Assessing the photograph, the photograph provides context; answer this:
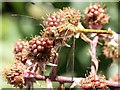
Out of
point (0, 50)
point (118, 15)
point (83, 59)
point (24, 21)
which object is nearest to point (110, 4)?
point (118, 15)

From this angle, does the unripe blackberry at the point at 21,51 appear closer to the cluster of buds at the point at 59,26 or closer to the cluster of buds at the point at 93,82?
the cluster of buds at the point at 59,26

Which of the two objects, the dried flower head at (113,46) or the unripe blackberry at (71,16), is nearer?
the dried flower head at (113,46)

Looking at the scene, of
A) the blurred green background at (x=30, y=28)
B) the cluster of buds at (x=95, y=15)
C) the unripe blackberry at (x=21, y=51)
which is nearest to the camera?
the unripe blackberry at (x=21, y=51)

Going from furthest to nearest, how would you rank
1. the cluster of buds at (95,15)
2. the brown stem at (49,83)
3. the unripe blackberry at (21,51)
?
the cluster of buds at (95,15) → the unripe blackberry at (21,51) → the brown stem at (49,83)

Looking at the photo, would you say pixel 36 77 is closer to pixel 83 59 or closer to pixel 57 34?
pixel 57 34

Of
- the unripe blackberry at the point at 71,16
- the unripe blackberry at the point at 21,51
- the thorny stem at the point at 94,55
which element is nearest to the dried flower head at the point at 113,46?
the thorny stem at the point at 94,55

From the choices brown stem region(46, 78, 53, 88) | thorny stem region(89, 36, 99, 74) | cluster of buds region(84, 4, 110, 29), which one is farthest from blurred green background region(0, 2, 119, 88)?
brown stem region(46, 78, 53, 88)

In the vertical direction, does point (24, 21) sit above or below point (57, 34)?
above
